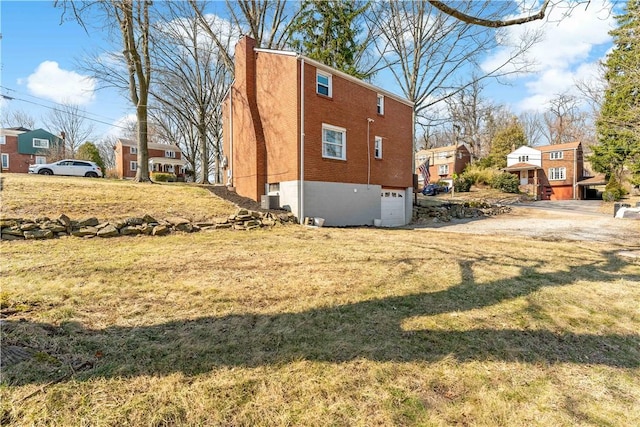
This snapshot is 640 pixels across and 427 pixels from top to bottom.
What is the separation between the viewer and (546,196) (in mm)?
39125

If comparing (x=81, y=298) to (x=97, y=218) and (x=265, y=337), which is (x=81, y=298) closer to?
(x=265, y=337)

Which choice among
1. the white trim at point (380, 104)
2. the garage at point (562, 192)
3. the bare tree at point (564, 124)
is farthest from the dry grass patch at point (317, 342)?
the bare tree at point (564, 124)

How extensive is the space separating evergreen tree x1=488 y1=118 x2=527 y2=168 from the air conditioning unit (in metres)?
37.1

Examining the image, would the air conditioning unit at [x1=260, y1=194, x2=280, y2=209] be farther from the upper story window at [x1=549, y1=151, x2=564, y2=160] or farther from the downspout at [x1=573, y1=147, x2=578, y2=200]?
the upper story window at [x1=549, y1=151, x2=564, y2=160]

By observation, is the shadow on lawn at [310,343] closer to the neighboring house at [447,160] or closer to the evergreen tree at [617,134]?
the evergreen tree at [617,134]

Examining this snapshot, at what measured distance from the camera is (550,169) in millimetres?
38719

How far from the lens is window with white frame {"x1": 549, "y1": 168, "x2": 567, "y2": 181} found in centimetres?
3769

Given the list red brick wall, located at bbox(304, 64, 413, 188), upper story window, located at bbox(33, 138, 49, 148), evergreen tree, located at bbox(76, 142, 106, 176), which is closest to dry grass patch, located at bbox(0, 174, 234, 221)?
red brick wall, located at bbox(304, 64, 413, 188)

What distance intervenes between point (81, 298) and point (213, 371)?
2.64 metres

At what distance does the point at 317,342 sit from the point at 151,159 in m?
44.2

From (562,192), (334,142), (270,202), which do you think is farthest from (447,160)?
(270,202)

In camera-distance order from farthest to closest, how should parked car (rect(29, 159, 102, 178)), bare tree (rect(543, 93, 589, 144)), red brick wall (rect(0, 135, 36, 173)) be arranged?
bare tree (rect(543, 93, 589, 144)) < red brick wall (rect(0, 135, 36, 173)) < parked car (rect(29, 159, 102, 178))

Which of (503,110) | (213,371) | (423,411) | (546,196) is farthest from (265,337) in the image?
(503,110)

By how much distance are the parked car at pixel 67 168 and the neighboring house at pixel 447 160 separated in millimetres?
36122
